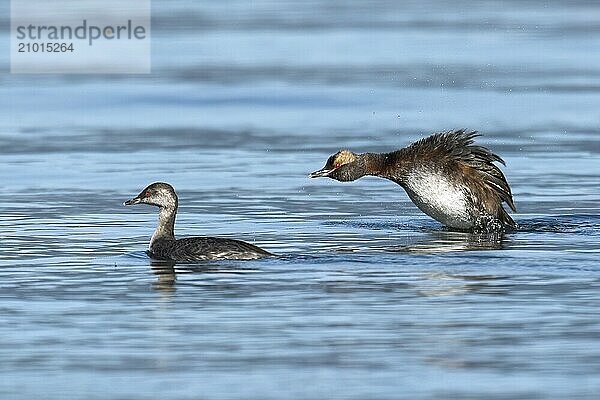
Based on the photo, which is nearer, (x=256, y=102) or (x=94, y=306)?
(x=94, y=306)

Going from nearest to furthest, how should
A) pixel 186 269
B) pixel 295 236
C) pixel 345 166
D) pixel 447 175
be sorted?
pixel 186 269
pixel 295 236
pixel 447 175
pixel 345 166

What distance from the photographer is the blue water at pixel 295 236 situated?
33.5 ft

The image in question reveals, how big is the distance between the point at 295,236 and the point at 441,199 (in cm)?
178

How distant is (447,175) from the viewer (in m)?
16.7

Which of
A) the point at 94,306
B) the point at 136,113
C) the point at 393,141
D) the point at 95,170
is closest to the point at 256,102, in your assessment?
the point at 136,113

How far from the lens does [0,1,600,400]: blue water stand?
10.2 m

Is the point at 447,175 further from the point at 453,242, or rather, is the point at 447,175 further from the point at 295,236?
the point at 295,236

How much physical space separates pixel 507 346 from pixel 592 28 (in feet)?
94.9

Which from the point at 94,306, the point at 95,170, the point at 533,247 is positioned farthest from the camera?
the point at 95,170

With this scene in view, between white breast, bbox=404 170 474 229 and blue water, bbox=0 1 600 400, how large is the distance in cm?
31

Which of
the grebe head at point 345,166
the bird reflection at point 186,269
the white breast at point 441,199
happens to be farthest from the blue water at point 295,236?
the grebe head at point 345,166

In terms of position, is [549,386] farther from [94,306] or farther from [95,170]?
[95,170]

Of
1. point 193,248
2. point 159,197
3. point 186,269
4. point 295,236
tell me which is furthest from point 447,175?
point 186,269

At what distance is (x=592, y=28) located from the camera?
3878 centimetres
